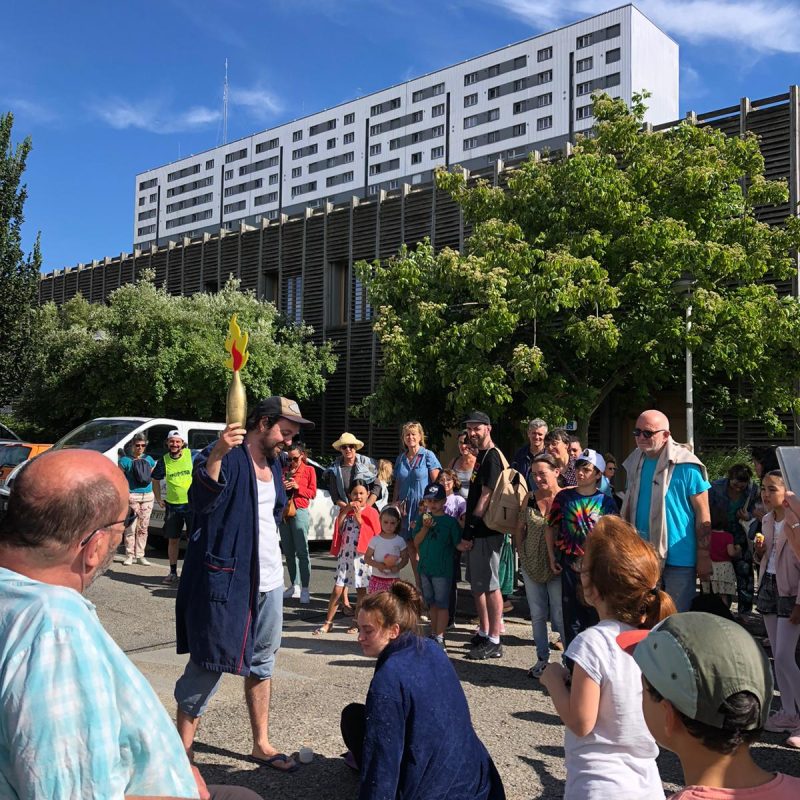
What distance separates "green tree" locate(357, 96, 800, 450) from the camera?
52.3 ft

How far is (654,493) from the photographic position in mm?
6234

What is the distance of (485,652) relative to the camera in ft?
24.6

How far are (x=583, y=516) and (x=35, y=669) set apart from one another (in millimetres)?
5042

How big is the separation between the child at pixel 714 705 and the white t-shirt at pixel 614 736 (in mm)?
923

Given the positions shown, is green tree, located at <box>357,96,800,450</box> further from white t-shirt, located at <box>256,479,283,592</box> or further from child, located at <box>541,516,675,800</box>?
child, located at <box>541,516,675,800</box>

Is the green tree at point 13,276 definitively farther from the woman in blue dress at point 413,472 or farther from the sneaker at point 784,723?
the sneaker at point 784,723

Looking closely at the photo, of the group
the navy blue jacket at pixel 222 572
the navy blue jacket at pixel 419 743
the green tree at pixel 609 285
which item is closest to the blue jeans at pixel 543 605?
the navy blue jacket at pixel 222 572

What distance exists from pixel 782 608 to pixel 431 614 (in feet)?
9.84

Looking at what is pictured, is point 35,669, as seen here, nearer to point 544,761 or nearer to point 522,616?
point 544,761

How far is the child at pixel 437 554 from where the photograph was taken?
25.4 feet

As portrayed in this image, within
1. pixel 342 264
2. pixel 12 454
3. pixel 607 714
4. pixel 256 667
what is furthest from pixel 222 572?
pixel 342 264

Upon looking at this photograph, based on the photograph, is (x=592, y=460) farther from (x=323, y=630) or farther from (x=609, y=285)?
(x=609, y=285)

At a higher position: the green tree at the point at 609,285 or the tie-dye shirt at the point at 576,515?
the green tree at the point at 609,285

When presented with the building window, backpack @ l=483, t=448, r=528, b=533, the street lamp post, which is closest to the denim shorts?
backpack @ l=483, t=448, r=528, b=533
